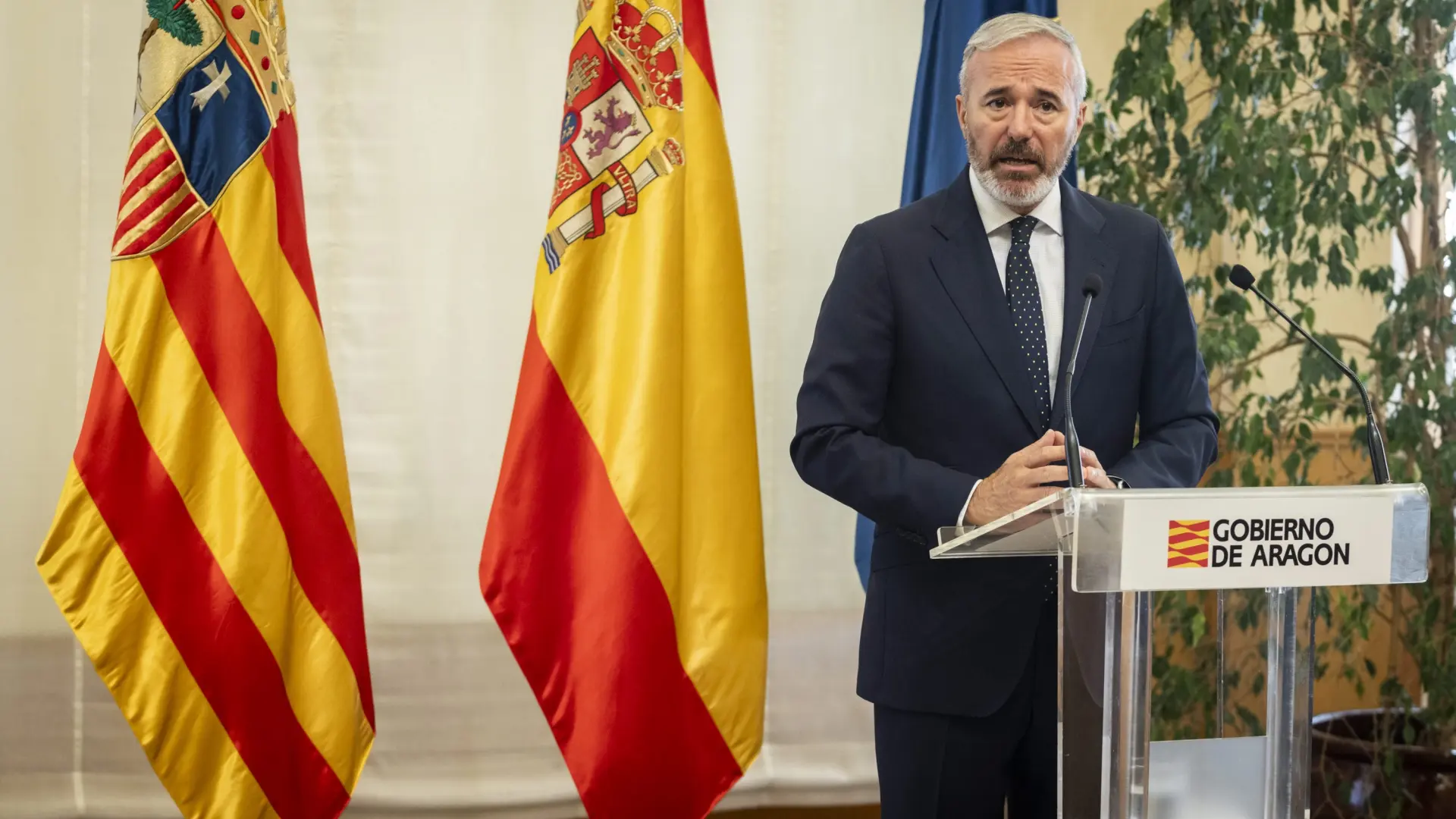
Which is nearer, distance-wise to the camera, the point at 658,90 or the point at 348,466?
the point at 658,90

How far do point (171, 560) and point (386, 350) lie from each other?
2.87 ft

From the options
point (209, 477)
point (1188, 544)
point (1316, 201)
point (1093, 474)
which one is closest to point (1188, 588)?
point (1188, 544)

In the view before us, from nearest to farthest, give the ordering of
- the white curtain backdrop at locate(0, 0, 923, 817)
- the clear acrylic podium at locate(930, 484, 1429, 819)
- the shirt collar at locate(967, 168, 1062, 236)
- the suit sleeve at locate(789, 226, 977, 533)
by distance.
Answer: the clear acrylic podium at locate(930, 484, 1429, 819), the suit sleeve at locate(789, 226, 977, 533), the shirt collar at locate(967, 168, 1062, 236), the white curtain backdrop at locate(0, 0, 923, 817)

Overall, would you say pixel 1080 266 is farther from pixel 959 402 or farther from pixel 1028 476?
pixel 1028 476

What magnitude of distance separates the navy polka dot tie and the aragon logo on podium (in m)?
0.54

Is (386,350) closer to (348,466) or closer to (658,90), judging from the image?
(348,466)

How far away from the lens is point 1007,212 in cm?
172

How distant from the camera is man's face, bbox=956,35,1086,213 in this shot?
1679 millimetres

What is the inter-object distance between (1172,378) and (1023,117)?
16.1 inches

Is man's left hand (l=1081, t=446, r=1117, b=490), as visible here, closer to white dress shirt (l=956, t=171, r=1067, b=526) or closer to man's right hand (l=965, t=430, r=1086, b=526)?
man's right hand (l=965, t=430, r=1086, b=526)

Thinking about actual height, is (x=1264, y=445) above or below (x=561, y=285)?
below

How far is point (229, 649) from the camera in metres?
2.18

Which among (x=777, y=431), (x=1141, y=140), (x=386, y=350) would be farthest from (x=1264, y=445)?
(x=386, y=350)

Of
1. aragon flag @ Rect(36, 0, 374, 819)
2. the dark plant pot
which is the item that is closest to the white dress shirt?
aragon flag @ Rect(36, 0, 374, 819)
